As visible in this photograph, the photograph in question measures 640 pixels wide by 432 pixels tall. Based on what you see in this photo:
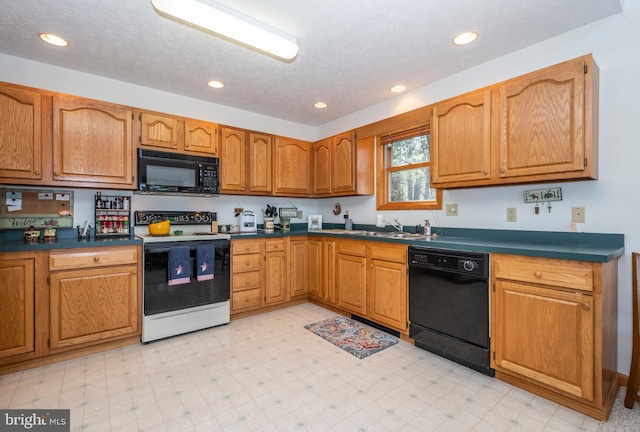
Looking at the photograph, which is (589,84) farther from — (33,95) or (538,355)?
(33,95)

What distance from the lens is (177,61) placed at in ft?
8.38

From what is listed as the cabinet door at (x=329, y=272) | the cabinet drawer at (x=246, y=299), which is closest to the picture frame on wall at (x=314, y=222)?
the cabinet door at (x=329, y=272)

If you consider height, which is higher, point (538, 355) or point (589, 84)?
point (589, 84)

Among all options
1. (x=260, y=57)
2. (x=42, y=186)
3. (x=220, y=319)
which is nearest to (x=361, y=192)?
(x=260, y=57)

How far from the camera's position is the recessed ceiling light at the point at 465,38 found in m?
2.18

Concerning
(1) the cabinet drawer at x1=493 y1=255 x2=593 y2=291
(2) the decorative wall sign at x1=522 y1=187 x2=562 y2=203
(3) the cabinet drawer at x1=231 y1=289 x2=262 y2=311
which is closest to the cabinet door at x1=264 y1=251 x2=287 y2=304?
(3) the cabinet drawer at x1=231 y1=289 x2=262 y2=311

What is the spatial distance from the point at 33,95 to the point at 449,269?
3603 millimetres

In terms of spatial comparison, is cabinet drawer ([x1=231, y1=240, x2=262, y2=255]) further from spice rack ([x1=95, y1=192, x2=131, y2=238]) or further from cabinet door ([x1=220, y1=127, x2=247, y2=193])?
spice rack ([x1=95, y1=192, x2=131, y2=238])

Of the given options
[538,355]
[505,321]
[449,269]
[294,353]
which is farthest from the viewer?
[294,353]

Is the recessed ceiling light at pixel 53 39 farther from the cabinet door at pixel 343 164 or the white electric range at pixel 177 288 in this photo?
the cabinet door at pixel 343 164

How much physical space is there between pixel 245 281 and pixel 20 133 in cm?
230

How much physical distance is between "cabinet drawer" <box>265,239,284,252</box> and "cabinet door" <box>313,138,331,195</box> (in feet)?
3.13

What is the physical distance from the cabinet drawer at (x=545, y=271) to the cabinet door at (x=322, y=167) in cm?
236

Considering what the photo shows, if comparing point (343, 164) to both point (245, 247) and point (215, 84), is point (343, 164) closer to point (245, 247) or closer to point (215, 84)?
point (245, 247)
